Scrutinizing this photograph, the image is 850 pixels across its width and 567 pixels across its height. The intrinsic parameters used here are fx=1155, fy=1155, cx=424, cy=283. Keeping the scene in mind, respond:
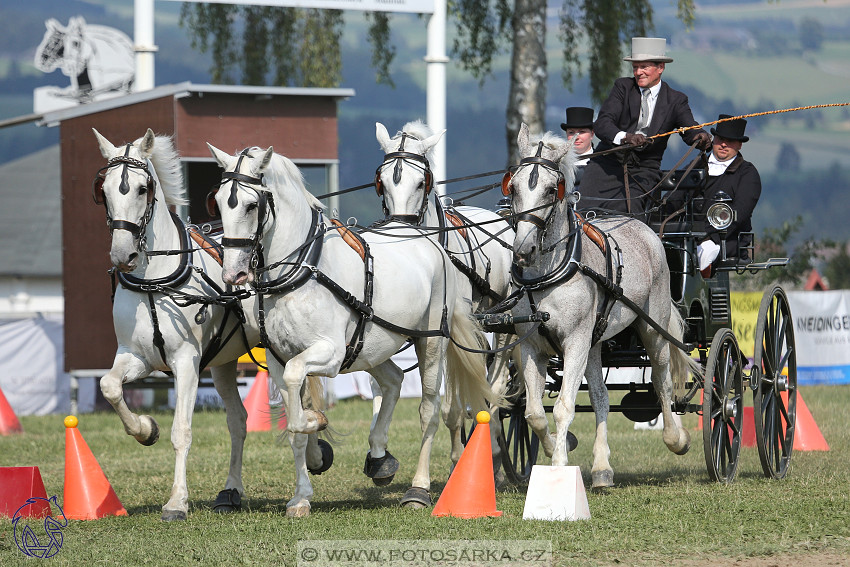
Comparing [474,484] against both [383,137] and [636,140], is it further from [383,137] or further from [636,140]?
[636,140]

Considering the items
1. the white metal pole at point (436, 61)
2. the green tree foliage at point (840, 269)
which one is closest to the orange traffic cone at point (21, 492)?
the white metal pole at point (436, 61)

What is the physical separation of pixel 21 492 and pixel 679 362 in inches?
186

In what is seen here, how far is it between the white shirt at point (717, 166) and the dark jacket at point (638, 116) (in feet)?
1.09

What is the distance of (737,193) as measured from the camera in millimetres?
8883

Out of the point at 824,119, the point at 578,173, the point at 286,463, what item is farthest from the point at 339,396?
the point at 824,119

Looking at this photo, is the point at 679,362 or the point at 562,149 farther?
the point at 679,362

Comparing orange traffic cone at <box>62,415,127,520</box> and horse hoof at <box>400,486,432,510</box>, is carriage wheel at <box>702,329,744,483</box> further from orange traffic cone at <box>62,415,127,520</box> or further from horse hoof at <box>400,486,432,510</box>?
orange traffic cone at <box>62,415,127,520</box>

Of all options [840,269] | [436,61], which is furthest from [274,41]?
[840,269]

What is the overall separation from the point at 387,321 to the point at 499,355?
181 centimetres

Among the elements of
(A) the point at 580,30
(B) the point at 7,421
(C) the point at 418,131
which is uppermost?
(A) the point at 580,30

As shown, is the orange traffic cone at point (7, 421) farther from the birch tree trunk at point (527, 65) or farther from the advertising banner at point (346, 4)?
the birch tree trunk at point (527, 65)

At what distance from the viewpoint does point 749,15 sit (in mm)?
122812

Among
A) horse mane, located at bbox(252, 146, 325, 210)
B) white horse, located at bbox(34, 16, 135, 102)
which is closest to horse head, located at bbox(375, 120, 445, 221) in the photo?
horse mane, located at bbox(252, 146, 325, 210)

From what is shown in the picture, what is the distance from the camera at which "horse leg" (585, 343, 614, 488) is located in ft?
25.7
